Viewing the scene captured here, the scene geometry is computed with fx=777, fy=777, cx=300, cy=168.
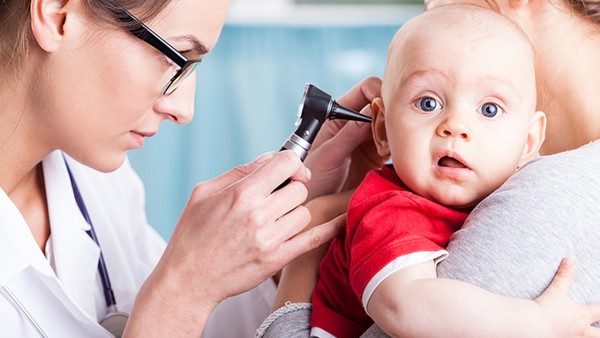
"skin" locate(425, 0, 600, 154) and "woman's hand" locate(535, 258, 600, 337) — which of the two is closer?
"woman's hand" locate(535, 258, 600, 337)

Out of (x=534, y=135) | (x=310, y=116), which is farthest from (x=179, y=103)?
(x=534, y=135)

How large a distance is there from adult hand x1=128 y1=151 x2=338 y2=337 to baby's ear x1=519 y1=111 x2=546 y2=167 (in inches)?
13.2

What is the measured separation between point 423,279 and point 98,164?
2.21 ft

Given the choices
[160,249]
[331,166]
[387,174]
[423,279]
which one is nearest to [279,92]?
[160,249]

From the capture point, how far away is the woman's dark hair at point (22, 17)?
1255mm

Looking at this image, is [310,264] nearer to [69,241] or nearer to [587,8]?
[69,241]

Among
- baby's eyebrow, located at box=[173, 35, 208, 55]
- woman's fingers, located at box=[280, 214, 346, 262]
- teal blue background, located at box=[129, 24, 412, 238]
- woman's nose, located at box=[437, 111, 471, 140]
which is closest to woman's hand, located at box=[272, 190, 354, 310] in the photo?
woman's fingers, located at box=[280, 214, 346, 262]

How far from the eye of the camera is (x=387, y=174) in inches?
49.3

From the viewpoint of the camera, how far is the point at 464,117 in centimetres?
114

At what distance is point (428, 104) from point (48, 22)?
0.62m

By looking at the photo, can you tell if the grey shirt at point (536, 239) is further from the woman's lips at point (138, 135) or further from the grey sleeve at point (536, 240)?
the woman's lips at point (138, 135)

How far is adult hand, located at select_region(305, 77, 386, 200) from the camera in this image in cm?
145

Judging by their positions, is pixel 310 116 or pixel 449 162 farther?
Answer: pixel 310 116

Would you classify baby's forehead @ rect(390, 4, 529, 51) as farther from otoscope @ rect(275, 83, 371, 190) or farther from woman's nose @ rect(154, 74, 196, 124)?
woman's nose @ rect(154, 74, 196, 124)
